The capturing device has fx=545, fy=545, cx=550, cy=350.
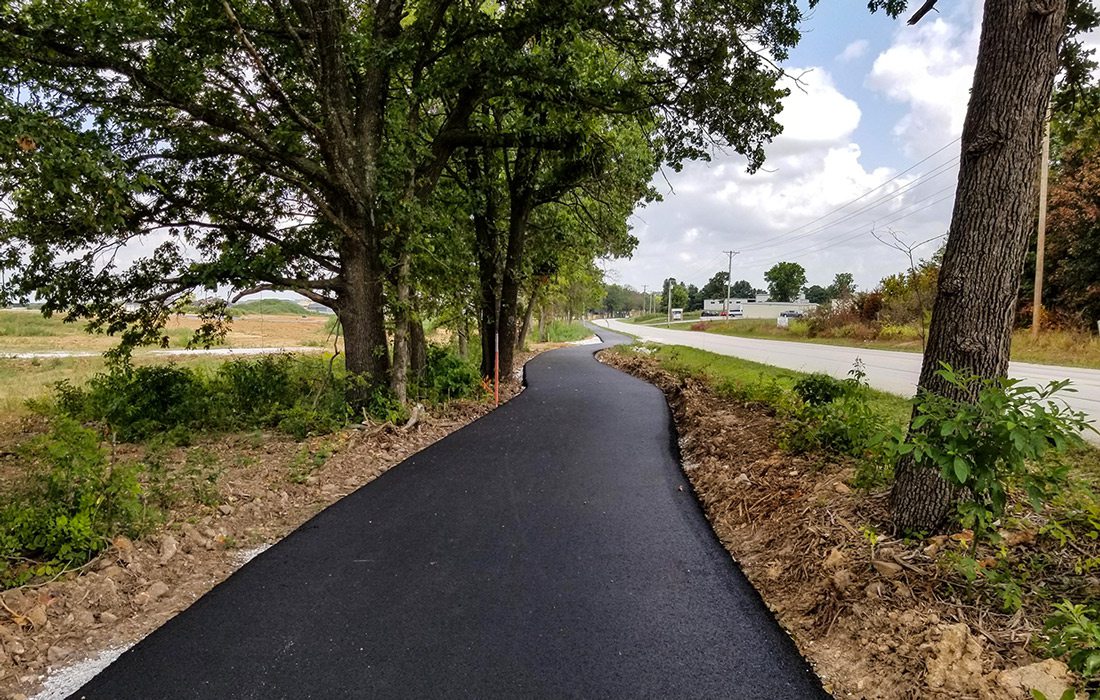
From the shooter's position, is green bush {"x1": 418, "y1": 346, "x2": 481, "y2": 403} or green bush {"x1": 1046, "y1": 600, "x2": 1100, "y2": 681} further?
green bush {"x1": 418, "y1": 346, "x2": 481, "y2": 403}

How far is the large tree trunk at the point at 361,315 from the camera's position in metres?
7.94

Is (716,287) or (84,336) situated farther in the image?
(716,287)

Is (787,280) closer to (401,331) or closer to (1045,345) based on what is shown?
(1045,345)

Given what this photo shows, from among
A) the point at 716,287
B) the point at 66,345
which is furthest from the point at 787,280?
the point at 66,345

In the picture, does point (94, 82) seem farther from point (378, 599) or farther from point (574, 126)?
point (378, 599)

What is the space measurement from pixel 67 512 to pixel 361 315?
4712 millimetres

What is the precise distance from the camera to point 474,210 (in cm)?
1153

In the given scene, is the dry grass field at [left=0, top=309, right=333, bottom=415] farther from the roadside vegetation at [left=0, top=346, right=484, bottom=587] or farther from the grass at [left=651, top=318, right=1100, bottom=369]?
the grass at [left=651, top=318, right=1100, bottom=369]

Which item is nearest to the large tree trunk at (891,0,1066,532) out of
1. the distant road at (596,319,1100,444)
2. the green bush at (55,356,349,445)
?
the distant road at (596,319,1100,444)

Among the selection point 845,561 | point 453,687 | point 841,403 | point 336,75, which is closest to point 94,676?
point 453,687

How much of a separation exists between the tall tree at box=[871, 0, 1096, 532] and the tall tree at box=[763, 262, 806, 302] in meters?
104

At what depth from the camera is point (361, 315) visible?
26.3 feet

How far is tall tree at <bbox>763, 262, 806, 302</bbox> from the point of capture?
98.8 metres

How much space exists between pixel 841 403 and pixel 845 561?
10.5 feet
